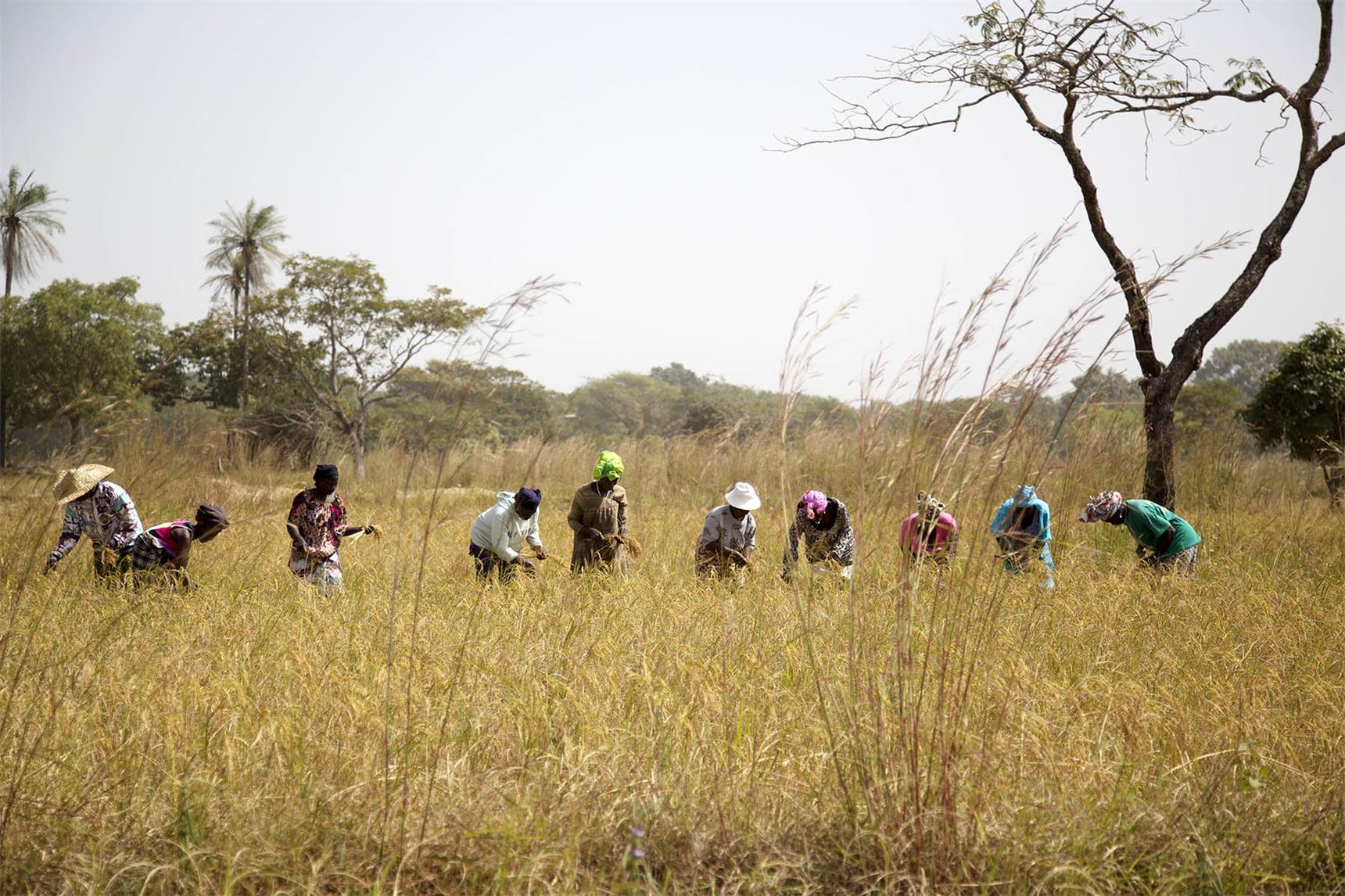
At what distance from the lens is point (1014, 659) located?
3863mm

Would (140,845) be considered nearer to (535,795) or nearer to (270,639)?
(535,795)

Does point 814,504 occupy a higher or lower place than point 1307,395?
lower

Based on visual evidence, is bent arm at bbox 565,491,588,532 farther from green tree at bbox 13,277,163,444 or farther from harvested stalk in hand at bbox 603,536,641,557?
green tree at bbox 13,277,163,444

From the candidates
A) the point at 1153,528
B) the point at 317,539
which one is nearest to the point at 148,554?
the point at 317,539

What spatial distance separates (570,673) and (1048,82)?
7.15 meters

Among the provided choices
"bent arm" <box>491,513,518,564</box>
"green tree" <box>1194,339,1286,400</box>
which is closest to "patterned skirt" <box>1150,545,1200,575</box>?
"bent arm" <box>491,513,518,564</box>

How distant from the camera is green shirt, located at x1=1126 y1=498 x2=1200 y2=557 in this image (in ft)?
20.7

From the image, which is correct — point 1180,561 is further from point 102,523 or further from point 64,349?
point 64,349

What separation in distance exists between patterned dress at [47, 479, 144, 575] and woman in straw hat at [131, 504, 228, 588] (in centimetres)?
10

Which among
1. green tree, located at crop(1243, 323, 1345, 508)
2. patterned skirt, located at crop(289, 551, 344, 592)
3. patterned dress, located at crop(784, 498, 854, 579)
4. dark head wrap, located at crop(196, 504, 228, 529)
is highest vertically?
green tree, located at crop(1243, 323, 1345, 508)

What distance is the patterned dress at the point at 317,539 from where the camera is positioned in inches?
235

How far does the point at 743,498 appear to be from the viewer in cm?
642

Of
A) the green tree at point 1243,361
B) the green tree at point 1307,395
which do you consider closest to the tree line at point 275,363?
the green tree at point 1307,395

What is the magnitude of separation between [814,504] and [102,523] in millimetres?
4519
